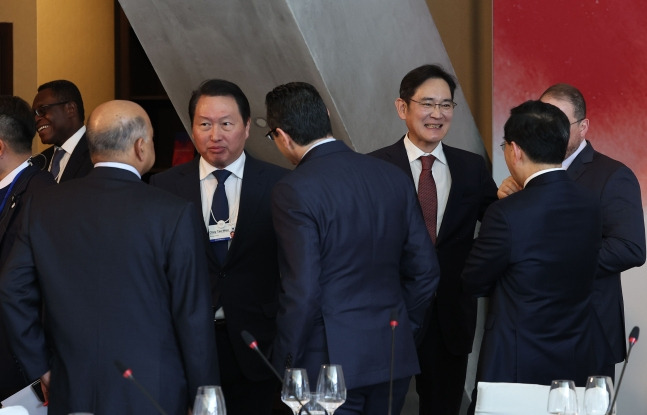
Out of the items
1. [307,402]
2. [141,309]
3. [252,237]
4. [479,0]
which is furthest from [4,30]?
[307,402]

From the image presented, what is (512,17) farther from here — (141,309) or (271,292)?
(141,309)

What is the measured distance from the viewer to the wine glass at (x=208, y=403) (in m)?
2.43

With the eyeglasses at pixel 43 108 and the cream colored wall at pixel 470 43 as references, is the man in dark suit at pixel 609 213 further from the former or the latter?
the eyeglasses at pixel 43 108

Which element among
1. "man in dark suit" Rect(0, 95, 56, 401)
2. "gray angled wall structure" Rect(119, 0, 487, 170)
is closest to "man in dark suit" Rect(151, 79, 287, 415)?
"gray angled wall structure" Rect(119, 0, 487, 170)

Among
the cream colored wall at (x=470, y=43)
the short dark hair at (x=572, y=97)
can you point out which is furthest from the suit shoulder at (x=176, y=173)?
the cream colored wall at (x=470, y=43)

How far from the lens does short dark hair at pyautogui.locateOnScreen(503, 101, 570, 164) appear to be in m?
3.44

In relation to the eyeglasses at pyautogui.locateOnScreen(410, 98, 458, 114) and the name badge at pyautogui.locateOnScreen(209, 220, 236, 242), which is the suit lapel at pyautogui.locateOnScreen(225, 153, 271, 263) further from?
the eyeglasses at pyautogui.locateOnScreen(410, 98, 458, 114)

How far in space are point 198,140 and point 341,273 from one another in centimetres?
97

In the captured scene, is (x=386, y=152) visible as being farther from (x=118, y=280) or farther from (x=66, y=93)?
(x=66, y=93)

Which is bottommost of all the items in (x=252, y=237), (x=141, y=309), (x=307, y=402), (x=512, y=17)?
(x=307, y=402)

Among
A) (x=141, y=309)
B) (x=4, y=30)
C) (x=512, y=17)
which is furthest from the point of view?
(x=4, y=30)

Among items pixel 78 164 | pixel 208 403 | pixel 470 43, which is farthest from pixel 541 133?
pixel 470 43

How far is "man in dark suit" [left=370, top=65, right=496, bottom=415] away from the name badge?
0.82 metres

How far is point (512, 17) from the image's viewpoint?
209 inches
